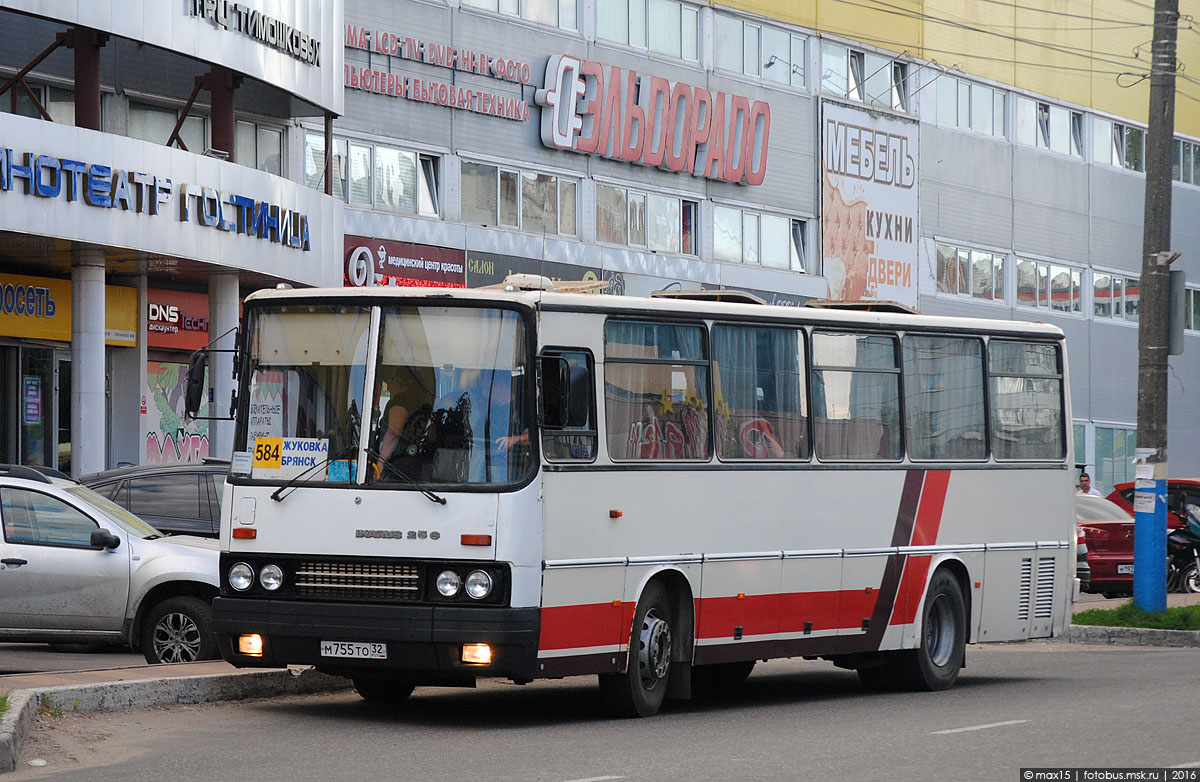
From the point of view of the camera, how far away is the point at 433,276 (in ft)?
109

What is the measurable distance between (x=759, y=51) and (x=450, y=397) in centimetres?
3151

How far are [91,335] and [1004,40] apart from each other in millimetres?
31092

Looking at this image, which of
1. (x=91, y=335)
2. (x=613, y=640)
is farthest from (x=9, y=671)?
(x=91, y=335)

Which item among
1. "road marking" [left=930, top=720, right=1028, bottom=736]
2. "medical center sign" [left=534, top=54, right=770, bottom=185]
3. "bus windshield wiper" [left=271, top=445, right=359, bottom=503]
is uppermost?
"medical center sign" [left=534, top=54, right=770, bottom=185]

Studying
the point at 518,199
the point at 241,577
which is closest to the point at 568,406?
the point at 241,577

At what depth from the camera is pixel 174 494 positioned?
1777 cm

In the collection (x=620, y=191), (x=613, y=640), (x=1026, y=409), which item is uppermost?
(x=620, y=191)

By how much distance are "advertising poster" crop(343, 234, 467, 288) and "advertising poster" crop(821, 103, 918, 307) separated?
1247 cm

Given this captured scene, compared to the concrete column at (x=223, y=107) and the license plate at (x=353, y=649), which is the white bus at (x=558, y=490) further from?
the concrete column at (x=223, y=107)

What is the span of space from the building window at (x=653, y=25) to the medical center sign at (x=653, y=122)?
77 centimetres

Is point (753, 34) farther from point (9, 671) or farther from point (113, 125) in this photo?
point (9, 671)

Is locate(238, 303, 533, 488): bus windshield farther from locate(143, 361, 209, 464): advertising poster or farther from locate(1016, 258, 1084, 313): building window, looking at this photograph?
locate(1016, 258, 1084, 313): building window

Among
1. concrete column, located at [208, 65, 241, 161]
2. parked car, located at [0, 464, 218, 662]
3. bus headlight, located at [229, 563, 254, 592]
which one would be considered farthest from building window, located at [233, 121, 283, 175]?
bus headlight, located at [229, 563, 254, 592]

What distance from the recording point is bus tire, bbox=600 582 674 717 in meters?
12.4
